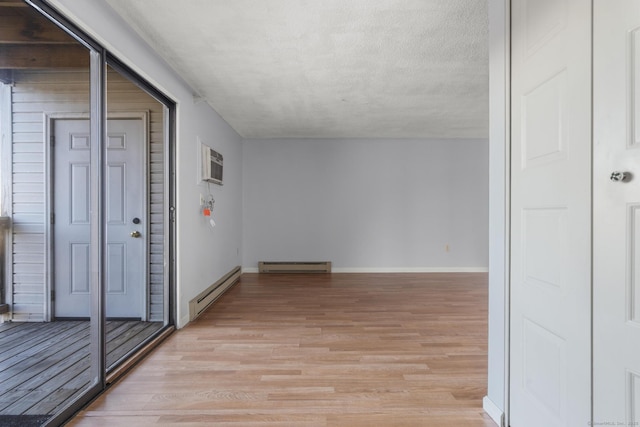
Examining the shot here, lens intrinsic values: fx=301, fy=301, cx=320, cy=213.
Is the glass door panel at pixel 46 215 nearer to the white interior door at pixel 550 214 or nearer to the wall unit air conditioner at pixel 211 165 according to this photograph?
the wall unit air conditioner at pixel 211 165

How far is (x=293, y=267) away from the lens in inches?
223

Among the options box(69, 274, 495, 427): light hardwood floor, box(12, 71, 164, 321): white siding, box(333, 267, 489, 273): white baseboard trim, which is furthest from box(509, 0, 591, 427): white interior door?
box(333, 267, 489, 273): white baseboard trim

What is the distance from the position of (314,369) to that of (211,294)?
2.05 meters

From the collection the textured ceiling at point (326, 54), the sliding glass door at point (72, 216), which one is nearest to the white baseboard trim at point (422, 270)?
the textured ceiling at point (326, 54)

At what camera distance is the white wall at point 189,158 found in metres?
1.96

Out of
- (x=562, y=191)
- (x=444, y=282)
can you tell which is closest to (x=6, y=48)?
(x=562, y=191)

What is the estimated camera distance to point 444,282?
495 cm

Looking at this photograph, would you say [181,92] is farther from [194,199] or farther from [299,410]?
[299,410]

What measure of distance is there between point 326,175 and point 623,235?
4.92 meters

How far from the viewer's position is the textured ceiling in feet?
6.57

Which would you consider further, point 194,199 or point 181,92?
point 194,199

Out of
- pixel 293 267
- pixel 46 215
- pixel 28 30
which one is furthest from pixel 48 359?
pixel 293 267

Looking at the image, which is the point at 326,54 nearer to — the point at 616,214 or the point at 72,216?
the point at 616,214

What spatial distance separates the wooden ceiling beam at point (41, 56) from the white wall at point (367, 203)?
10.5ft
